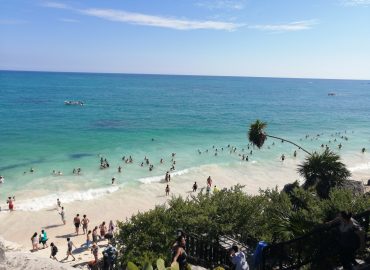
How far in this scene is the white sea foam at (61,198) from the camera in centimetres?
3178

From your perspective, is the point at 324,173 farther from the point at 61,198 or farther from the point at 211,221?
the point at 61,198

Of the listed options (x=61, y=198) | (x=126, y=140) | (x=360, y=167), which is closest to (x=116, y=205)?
(x=61, y=198)

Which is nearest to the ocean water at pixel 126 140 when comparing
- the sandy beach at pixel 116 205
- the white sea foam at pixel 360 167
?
the white sea foam at pixel 360 167

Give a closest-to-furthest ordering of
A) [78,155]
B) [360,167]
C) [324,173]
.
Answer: [324,173], [360,167], [78,155]

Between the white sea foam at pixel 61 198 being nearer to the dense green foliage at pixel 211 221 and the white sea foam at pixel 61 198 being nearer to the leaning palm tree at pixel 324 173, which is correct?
the leaning palm tree at pixel 324 173

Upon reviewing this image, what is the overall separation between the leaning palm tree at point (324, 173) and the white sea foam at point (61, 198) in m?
19.9

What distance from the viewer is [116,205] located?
32781 mm

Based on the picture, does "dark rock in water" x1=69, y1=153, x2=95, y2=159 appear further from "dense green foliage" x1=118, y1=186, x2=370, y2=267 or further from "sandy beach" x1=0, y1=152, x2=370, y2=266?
"dense green foliage" x1=118, y1=186, x2=370, y2=267

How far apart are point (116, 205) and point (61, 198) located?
212 inches

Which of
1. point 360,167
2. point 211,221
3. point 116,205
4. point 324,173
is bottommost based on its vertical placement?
point 116,205

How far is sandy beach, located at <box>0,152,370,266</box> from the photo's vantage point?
25.9 meters

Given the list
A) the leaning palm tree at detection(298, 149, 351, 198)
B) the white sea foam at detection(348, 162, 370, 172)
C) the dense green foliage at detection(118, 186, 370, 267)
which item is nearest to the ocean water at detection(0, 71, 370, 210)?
the white sea foam at detection(348, 162, 370, 172)

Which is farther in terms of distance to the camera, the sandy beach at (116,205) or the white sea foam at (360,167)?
the white sea foam at (360,167)

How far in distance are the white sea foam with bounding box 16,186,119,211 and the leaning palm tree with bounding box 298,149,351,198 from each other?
65.4 ft
